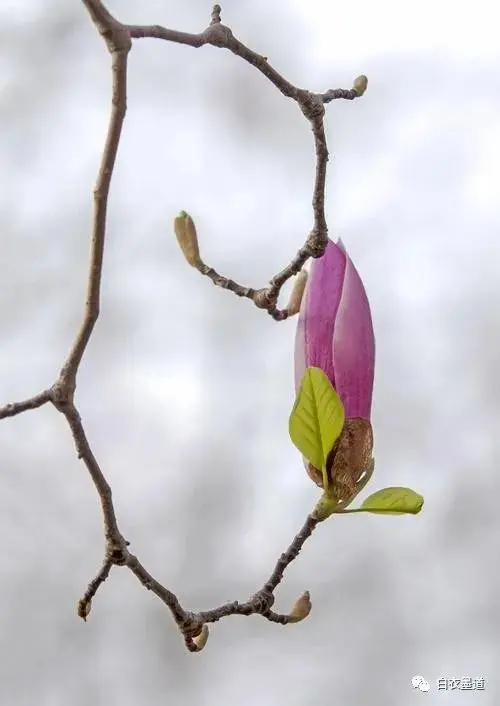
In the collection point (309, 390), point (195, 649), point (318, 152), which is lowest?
point (195, 649)

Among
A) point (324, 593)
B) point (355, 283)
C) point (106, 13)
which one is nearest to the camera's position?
point (106, 13)

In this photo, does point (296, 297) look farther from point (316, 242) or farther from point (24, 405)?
point (24, 405)

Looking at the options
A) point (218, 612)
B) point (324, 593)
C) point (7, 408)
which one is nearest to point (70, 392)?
point (7, 408)

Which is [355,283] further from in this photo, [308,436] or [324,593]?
[324,593]

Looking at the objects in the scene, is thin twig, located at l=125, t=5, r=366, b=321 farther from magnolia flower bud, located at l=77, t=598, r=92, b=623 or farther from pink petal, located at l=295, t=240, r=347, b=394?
magnolia flower bud, located at l=77, t=598, r=92, b=623

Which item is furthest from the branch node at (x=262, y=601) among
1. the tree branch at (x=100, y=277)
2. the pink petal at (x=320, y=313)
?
the pink petal at (x=320, y=313)

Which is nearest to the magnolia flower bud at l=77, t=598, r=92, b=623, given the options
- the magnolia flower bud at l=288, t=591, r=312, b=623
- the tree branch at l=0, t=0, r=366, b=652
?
the tree branch at l=0, t=0, r=366, b=652

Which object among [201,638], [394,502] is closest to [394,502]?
[394,502]

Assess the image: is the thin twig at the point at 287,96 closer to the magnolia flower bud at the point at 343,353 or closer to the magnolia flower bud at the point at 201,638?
the magnolia flower bud at the point at 343,353
